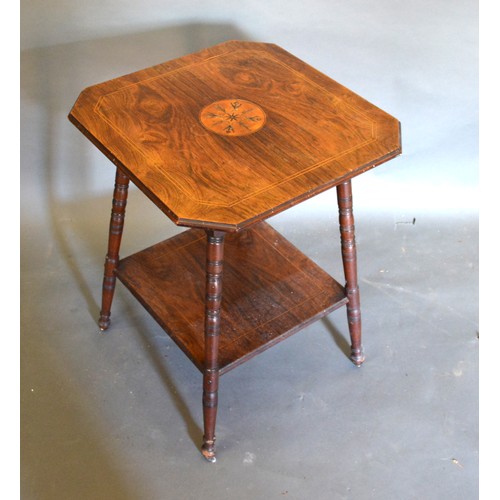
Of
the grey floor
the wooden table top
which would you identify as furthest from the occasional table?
the grey floor

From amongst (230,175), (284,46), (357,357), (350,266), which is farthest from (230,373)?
(284,46)

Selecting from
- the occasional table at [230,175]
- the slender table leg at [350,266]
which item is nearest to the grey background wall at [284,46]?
the occasional table at [230,175]

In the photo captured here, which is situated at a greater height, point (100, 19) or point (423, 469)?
point (100, 19)

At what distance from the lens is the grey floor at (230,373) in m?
2.28

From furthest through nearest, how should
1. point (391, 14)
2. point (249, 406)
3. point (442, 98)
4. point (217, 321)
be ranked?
point (442, 98)
point (391, 14)
point (249, 406)
point (217, 321)

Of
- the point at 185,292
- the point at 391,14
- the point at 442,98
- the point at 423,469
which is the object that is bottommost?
the point at 423,469

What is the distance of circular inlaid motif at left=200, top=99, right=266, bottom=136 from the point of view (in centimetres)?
219

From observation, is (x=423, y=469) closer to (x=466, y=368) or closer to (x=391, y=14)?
(x=466, y=368)

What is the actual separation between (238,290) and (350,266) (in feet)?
1.04

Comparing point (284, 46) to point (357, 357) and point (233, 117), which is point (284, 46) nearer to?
point (233, 117)

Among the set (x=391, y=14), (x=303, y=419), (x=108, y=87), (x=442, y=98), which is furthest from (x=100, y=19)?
(x=303, y=419)

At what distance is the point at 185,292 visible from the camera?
8.14 ft

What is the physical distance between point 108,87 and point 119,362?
0.76 meters

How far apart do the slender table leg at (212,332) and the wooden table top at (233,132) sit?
11 cm
